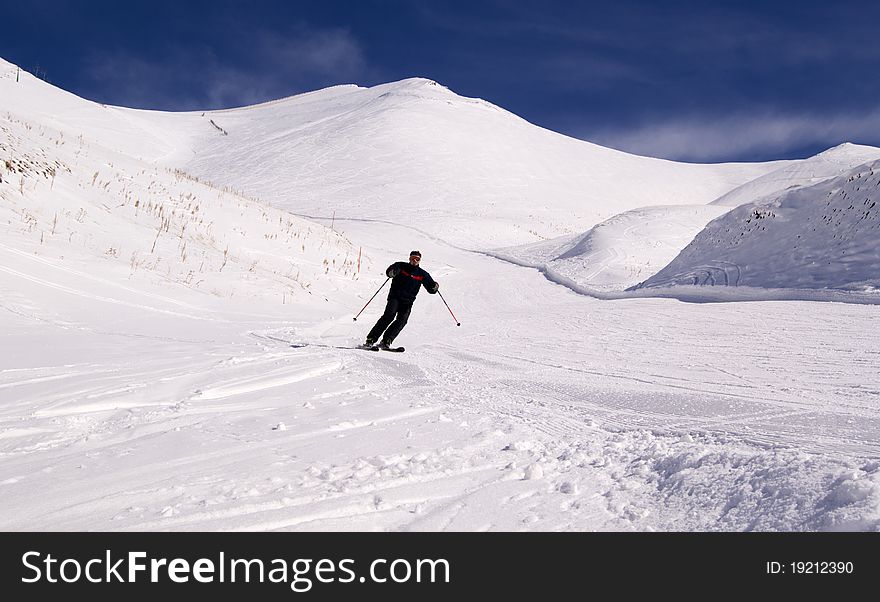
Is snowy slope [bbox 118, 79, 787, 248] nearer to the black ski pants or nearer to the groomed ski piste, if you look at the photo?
the groomed ski piste

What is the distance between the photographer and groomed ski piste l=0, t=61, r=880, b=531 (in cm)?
322

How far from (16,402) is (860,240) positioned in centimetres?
1405

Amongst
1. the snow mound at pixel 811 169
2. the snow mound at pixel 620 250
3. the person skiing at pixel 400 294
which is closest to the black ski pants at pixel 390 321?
the person skiing at pixel 400 294

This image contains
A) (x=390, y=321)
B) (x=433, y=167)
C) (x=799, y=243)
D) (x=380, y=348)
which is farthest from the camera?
(x=433, y=167)

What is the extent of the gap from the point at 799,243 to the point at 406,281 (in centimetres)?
934

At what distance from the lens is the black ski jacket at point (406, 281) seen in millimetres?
9453

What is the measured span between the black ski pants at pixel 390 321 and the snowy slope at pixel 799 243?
827 centimetres

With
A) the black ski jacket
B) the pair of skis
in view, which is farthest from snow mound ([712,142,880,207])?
the pair of skis

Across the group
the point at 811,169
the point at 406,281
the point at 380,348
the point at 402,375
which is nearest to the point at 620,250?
the point at 406,281

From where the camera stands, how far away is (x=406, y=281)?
9.49 m

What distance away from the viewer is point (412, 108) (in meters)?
78.8

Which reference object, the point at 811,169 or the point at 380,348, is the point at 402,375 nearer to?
the point at 380,348
